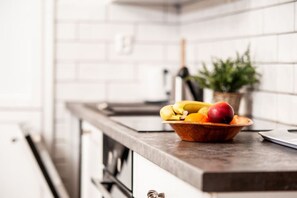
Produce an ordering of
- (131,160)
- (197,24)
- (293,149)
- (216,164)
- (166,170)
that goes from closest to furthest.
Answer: (216,164) < (166,170) < (293,149) < (131,160) < (197,24)

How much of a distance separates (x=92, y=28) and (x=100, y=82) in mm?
274

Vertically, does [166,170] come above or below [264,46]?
below

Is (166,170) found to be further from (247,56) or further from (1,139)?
(1,139)

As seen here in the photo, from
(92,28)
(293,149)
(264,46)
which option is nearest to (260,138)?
(293,149)

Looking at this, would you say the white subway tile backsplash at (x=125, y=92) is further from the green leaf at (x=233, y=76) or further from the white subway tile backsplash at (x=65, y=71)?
the green leaf at (x=233, y=76)

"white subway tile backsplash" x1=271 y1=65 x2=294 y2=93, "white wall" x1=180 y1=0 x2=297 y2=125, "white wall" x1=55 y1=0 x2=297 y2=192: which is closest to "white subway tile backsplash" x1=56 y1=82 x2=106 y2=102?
"white wall" x1=55 y1=0 x2=297 y2=192

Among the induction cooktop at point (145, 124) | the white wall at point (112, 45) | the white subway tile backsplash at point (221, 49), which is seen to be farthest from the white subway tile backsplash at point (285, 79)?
the white wall at point (112, 45)

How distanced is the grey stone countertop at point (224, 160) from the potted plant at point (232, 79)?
46 cm

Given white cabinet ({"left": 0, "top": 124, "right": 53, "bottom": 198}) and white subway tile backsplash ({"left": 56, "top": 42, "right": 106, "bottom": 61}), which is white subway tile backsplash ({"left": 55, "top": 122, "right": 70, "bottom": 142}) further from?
white subway tile backsplash ({"left": 56, "top": 42, "right": 106, "bottom": 61})

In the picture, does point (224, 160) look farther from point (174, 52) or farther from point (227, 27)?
point (174, 52)

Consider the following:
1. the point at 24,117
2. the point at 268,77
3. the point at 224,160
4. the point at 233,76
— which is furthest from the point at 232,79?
the point at 24,117

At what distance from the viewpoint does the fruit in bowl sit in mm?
1483

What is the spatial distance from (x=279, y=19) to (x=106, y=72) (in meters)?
1.25

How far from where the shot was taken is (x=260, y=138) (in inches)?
64.4
